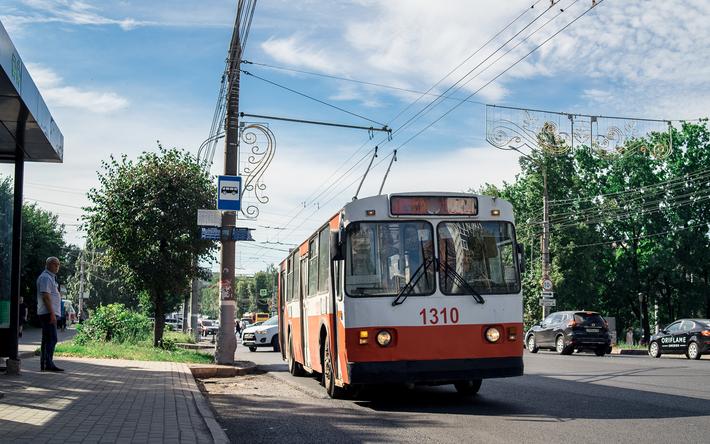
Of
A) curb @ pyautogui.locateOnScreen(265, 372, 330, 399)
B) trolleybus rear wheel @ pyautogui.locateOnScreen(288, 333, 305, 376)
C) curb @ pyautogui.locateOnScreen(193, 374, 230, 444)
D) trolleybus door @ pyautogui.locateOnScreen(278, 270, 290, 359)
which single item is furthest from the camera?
trolleybus door @ pyautogui.locateOnScreen(278, 270, 290, 359)

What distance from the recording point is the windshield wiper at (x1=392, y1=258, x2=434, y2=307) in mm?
10693

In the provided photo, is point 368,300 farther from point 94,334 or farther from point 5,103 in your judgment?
point 94,334

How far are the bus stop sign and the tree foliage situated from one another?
3523 cm

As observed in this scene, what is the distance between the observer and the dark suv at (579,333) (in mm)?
29914

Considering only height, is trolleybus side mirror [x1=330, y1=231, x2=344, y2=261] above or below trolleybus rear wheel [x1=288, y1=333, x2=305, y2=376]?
above

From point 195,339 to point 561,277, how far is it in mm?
26457

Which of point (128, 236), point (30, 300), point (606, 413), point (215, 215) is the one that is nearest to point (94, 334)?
point (128, 236)

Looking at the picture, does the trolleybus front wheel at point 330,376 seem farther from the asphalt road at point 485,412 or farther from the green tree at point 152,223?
the green tree at point 152,223

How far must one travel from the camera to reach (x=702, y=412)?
10.0 metres

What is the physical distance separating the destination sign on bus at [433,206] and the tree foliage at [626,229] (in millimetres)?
40603

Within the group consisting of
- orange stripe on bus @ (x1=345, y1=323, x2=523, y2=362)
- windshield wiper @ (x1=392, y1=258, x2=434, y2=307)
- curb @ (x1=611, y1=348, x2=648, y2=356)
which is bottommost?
curb @ (x1=611, y1=348, x2=648, y2=356)

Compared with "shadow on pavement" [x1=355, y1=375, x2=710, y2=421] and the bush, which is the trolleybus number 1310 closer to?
"shadow on pavement" [x1=355, y1=375, x2=710, y2=421]

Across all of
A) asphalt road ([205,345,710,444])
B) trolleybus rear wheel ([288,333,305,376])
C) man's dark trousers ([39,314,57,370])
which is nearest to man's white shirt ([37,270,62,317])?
man's dark trousers ([39,314,57,370])

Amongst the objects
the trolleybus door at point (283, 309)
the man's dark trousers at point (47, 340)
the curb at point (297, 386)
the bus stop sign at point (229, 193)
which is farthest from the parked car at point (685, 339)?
the man's dark trousers at point (47, 340)
